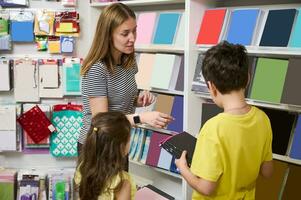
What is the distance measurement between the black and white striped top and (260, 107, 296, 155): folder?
2.62 feet

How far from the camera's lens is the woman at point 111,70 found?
1.89m

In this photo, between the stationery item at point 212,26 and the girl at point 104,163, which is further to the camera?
the stationery item at point 212,26

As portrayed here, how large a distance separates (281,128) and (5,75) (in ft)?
7.12

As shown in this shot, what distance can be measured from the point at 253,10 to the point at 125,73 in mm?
825

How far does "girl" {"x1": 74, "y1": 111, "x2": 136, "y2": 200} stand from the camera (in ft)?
4.77

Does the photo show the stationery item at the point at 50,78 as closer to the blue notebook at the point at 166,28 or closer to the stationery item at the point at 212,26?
the blue notebook at the point at 166,28

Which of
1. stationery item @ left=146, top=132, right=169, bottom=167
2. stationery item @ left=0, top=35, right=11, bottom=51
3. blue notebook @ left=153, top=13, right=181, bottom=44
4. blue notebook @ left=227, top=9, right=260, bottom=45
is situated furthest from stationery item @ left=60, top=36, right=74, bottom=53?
blue notebook @ left=227, top=9, right=260, bottom=45

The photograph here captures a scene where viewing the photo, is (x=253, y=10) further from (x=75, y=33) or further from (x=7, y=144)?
(x=7, y=144)

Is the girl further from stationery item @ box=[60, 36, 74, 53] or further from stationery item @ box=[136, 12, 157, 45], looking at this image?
stationery item @ box=[60, 36, 74, 53]

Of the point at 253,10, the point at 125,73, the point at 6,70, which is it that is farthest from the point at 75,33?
the point at 253,10

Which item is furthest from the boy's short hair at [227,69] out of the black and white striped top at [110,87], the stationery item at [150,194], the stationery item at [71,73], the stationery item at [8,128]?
the stationery item at [8,128]

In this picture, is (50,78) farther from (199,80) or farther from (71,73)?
(199,80)

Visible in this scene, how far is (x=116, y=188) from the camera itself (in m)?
1.46

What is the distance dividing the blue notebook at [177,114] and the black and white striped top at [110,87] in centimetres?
64
